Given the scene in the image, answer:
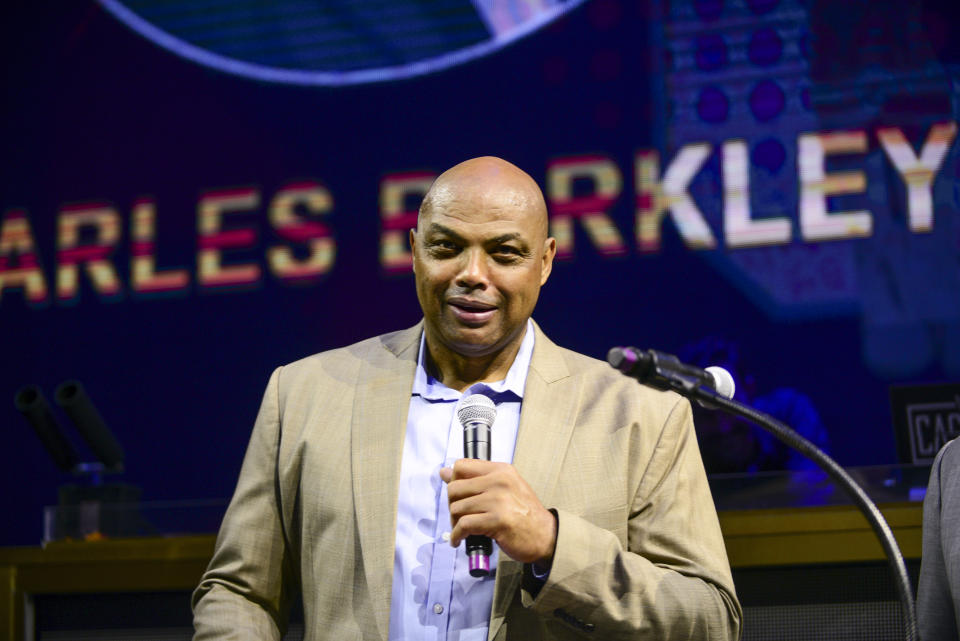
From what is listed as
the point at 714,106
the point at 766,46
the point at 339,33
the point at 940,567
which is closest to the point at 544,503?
the point at 940,567

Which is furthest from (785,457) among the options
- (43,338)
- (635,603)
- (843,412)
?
(43,338)

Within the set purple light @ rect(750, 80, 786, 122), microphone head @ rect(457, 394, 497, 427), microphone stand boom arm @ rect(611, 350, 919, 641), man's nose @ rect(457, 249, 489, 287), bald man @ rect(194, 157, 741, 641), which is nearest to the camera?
microphone stand boom arm @ rect(611, 350, 919, 641)

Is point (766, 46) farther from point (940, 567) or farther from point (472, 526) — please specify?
point (472, 526)

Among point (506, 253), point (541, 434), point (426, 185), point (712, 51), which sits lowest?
point (541, 434)

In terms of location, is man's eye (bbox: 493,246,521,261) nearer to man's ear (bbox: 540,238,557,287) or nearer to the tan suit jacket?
man's ear (bbox: 540,238,557,287)

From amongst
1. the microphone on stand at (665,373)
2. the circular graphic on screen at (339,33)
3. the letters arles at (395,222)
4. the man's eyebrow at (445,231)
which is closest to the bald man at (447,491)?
the man's eyebrow at (445,231)

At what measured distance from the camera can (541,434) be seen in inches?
84.8

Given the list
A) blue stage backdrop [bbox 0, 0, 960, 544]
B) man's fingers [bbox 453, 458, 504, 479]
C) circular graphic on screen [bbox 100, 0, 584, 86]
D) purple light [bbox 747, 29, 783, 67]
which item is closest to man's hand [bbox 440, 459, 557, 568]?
man's fingers [bbox 453, 458, 504, 479]

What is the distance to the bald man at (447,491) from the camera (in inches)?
77.1

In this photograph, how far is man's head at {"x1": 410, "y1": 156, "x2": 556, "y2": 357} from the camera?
2.22 metres

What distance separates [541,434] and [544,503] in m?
0.14

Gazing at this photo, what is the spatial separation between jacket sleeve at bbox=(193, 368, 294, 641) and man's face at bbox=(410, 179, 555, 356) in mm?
410

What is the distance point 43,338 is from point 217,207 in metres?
0.90

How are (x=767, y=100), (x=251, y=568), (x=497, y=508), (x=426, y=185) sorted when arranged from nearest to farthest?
(x=497, y=508) → (x=251, y=568) → (x=767, y=100) → (x=426, y=185)
